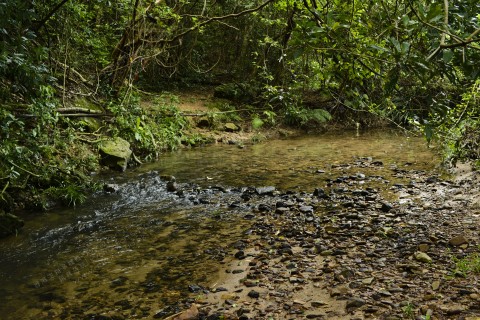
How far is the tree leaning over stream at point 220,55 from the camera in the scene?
9.60ft

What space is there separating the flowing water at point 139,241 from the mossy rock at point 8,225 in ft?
0.42

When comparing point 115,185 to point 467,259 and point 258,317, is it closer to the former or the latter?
point 258,317

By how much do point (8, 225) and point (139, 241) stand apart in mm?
1869

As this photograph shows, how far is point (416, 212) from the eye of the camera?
575 centimetres

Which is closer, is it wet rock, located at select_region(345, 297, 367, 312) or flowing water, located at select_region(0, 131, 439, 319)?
wet rock, located at select_region(345, 297, 367, 312)

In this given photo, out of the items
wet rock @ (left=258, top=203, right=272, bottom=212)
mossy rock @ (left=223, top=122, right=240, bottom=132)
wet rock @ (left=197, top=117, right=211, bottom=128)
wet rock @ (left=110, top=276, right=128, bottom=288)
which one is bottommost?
wet rock @ (left=110, top=276, right=128, bottom=288)

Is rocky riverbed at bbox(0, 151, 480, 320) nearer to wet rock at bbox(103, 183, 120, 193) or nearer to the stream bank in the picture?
the stream bank

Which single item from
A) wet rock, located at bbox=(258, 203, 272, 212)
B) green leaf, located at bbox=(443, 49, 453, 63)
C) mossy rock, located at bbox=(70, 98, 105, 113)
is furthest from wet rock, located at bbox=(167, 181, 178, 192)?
green leaf, located at bbox=(443, 49, 453, 63)

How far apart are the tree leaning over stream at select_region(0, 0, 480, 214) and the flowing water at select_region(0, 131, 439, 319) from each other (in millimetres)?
988

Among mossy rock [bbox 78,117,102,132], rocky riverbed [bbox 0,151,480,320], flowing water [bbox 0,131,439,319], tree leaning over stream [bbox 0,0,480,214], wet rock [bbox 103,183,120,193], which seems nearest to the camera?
tree leaning over stream [bbox 0,0,480,214]

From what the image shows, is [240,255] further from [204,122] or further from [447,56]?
[204,122]

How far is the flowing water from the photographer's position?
3.85 m

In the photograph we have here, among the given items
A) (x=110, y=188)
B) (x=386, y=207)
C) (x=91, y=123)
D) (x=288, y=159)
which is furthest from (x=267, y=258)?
(x=91, y=123)

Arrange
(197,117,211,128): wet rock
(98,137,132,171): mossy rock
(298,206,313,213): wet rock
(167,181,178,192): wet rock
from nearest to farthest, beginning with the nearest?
(298,206,313,213): wet rock
(167,181,178,192): wet rock
(98,137,132,171): mossy rock
(197,117,211,128): wet rock
